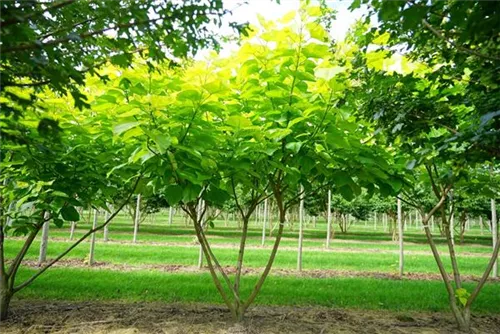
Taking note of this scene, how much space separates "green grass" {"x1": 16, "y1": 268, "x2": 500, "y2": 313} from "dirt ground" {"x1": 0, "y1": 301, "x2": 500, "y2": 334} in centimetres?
49

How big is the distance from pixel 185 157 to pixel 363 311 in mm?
3936

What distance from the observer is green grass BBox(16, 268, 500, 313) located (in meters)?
5.65

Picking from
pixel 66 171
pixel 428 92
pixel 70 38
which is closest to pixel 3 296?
pixel 66 171

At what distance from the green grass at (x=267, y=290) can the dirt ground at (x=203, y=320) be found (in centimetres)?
49

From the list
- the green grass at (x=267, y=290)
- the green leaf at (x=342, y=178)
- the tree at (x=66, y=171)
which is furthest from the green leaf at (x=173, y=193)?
the green grass at (x=267, y=290)

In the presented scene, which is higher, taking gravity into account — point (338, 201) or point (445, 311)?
point (338, 201)

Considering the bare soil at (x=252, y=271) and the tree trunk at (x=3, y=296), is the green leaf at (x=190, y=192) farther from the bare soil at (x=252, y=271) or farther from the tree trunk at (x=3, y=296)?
the bare soil at (x=252, y=271)

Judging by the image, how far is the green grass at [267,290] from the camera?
223 inches

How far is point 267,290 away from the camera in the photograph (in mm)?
6547

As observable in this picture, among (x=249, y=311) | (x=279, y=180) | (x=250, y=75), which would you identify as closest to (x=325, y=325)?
(x=249, y=311)

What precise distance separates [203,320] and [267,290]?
251 centimetres

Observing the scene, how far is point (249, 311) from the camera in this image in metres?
4.77

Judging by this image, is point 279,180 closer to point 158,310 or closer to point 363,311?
point 158,310

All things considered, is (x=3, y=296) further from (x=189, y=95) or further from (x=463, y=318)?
(x=463, y=318)
